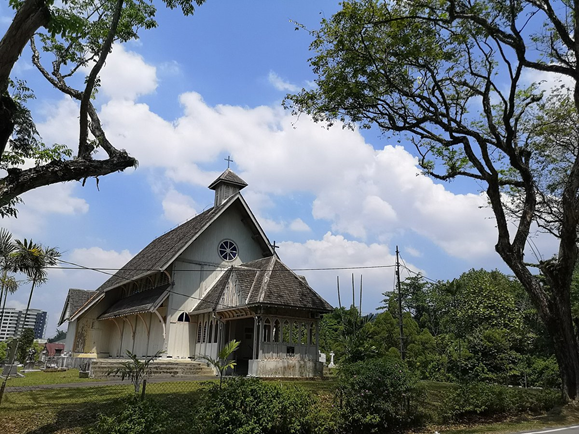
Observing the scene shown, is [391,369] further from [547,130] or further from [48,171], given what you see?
[547,130]

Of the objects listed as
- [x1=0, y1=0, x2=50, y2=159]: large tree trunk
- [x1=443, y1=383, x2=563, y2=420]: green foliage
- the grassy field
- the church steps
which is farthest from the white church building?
[x1=0, y1=0, x2=50, y2=159]: large tree trunk

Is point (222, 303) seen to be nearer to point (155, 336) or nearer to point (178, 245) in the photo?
point (178, 245)

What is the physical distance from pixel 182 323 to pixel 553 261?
698 inches

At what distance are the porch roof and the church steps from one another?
128 inches

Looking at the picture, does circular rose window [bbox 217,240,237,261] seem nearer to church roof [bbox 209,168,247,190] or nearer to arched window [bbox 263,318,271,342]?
church roof [bbox 209,168,247,190]

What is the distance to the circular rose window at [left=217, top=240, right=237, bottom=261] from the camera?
26547 millimetres

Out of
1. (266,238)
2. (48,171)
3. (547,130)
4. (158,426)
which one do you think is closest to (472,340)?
(266,238)

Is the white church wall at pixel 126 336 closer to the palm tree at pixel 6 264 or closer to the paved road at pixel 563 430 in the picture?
the palm tree at pixel 6 264

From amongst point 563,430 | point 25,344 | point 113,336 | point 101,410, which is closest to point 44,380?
point 101,410

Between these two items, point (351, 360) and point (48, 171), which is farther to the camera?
point (351, 360)

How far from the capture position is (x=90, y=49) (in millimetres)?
12242

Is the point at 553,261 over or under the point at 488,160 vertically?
under

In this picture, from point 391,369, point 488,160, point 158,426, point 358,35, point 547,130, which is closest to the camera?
point 158,426

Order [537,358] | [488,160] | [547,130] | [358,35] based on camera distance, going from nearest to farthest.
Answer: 1. [358,35]
2. [488,160]
3. [547,130]
4. [537,358]
